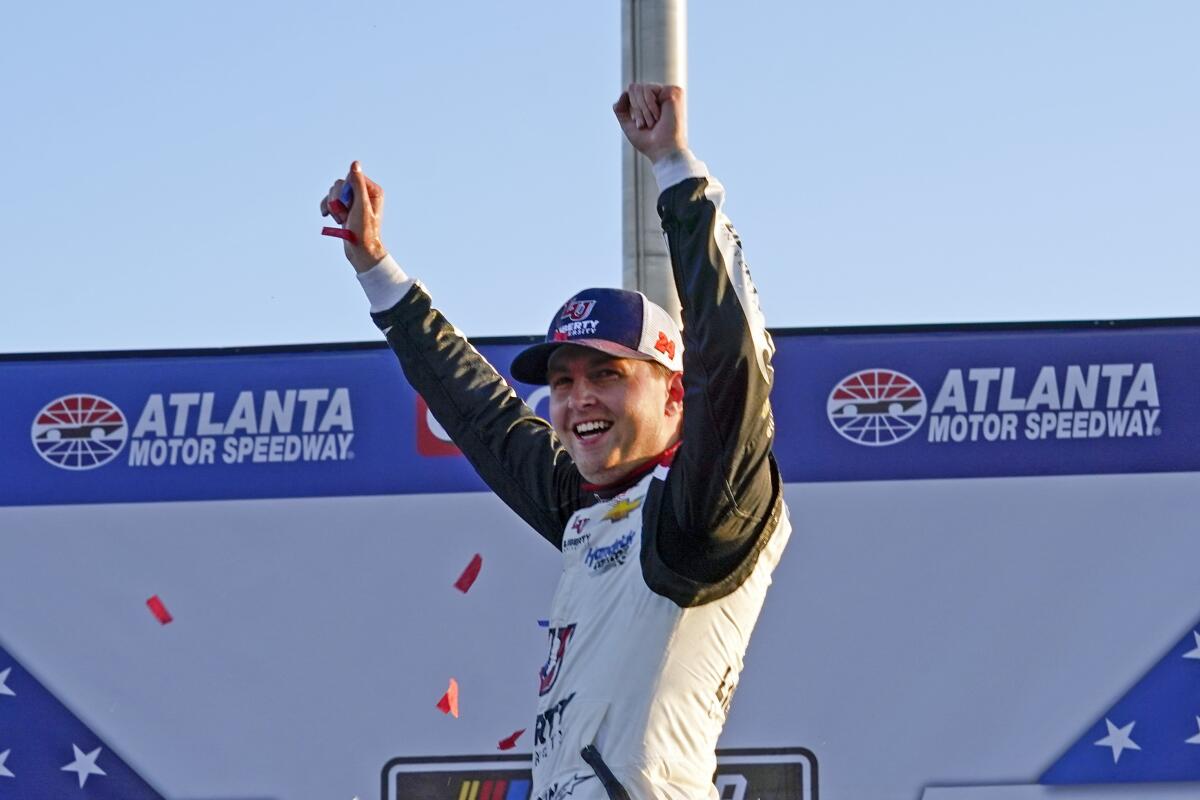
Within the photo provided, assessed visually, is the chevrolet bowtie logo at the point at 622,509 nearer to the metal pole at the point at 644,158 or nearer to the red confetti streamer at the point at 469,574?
the metal pole at the point at 644,158

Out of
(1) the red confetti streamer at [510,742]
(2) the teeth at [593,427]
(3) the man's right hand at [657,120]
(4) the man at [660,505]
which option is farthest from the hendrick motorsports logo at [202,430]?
(3) the man's right hand at [657,120]

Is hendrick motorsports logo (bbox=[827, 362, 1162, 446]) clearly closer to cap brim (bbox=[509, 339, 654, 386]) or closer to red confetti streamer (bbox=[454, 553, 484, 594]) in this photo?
red confetti streamer (bbox=[454, 553, 484, 594])

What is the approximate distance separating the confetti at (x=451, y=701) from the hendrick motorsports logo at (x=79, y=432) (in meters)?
1.24

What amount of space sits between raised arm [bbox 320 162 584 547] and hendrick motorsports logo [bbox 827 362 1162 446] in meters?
2.30

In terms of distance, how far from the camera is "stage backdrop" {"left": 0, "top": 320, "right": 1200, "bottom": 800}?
5.39 metres

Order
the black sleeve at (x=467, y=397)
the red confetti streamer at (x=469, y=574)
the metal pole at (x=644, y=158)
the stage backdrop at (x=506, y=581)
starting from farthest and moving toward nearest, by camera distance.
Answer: the red confetti streamer at (x=469, y=574) < the stage backdrop at (x=506, y=581) < the metal pole at (x=644, y=158) < the black sleeve at (x=467, y=397)

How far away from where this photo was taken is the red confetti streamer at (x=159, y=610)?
18.2ft

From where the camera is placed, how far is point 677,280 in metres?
2.59

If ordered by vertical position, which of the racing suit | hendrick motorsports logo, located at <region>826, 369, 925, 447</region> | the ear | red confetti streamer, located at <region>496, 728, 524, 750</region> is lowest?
the racing suit

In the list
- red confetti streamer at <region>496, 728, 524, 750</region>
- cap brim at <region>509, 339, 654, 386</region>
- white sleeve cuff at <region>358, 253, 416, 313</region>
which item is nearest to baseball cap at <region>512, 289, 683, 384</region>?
cap brim at <region>509, 339, 654, 386</region>

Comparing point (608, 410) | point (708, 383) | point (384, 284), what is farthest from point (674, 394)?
point (384, 284)

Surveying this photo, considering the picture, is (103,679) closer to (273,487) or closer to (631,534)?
(273,487)

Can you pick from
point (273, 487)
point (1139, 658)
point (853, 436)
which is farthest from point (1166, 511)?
point (273, 487)

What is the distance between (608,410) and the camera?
9.34 ft
